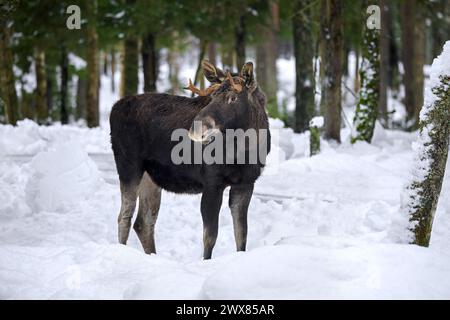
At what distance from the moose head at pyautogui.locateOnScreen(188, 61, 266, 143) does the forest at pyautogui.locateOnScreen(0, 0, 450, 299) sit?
285 millimetres

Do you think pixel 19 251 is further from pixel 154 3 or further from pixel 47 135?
pixel 154 3

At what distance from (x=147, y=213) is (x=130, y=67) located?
1428 cm

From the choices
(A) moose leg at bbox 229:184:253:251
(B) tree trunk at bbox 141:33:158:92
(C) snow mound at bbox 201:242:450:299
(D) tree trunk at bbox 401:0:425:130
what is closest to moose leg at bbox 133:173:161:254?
(A) moose leg at bbox 229:184:253:251

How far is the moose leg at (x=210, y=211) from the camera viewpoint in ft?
21.7

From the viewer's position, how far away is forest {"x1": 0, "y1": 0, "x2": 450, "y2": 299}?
14.3 feet

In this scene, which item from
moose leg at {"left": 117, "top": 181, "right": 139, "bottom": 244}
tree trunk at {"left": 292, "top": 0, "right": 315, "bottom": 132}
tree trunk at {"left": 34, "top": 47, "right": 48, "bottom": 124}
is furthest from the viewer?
tree trunk at {"left": 34, "top": 47, "right": 48, "bottom": 124}

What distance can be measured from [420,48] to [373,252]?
20.2m

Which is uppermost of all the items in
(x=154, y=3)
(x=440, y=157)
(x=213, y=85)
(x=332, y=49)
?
(x=154, y=3)

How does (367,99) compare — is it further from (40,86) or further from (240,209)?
(40,86)

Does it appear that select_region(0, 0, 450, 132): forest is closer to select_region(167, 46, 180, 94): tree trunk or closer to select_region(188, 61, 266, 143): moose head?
select_region(188, 61, 266, 143): moose head

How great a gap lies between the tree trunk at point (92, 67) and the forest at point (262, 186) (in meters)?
0.05

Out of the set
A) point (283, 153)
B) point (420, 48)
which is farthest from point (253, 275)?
point (420, 48)

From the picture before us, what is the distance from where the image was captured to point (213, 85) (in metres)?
6.57

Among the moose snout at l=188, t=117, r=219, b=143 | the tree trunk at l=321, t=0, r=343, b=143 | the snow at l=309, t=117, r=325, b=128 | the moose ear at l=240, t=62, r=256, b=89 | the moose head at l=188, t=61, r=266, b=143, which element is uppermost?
the tree trunk at l=321, t=0, r=343, b=143
